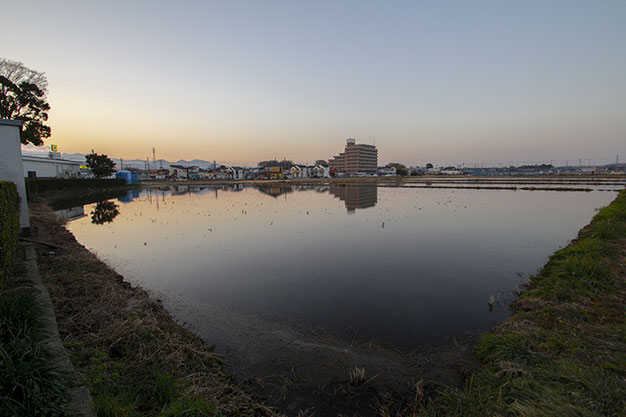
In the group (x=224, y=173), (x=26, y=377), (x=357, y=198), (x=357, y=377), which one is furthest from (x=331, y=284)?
(x=224, y=173)

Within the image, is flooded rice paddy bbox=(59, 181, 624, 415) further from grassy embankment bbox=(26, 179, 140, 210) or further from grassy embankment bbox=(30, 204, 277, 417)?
grassy embankment bbox=(26, 179, 140, 210)

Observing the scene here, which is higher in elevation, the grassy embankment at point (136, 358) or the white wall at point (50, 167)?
the white wall at point (50, 167)

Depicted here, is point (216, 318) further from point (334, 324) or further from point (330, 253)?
point (330, 253)

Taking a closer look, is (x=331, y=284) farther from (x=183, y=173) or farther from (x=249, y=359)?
(x=183, y=173)

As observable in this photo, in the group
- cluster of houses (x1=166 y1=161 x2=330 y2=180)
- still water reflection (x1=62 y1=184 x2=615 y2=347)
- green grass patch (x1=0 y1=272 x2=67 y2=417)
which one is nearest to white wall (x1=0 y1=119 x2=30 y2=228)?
still water reflection (x1=62 y1=184 x2=615 y2=347)

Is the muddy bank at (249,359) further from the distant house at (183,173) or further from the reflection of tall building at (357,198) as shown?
the distant house at (183,173)

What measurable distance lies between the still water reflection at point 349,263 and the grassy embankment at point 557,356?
39.5 inches

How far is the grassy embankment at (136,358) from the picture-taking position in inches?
135

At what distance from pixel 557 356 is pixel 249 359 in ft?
17.0

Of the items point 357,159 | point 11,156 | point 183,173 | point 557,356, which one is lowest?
point 557,356

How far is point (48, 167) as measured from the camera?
1984 inches

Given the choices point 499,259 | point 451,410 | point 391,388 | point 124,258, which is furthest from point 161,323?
point 499,259

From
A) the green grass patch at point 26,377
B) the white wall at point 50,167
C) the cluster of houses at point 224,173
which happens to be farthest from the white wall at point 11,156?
the cluster of houses at point 224,173

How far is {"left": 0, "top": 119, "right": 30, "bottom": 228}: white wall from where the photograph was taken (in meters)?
10.8
